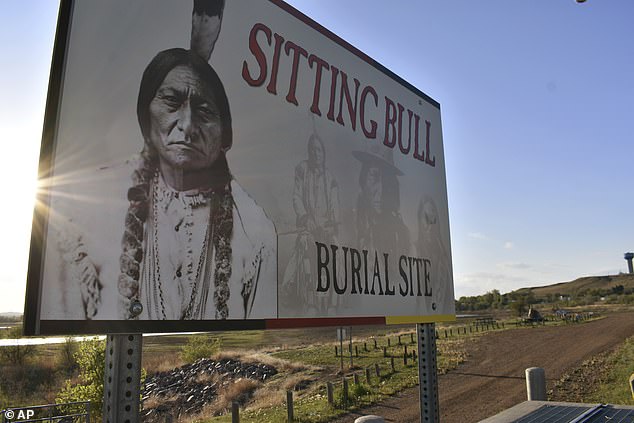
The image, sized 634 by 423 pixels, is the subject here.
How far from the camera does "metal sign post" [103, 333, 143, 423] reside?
244 centimetres

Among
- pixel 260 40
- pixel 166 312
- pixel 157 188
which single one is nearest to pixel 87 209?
pixel 157 188

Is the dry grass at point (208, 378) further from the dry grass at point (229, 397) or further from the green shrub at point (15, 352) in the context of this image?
the green shrub at point (15, 352)

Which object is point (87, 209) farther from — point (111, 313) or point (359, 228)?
point (359, 228)

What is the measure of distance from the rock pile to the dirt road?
11.1 meters

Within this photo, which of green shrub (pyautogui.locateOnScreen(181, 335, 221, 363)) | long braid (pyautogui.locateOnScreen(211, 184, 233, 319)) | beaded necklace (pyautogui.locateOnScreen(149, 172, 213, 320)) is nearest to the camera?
beaded necklace (pyautogui.locateOnScreen(149, 172, 213, 320))

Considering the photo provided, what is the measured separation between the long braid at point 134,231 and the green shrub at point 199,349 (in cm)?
3486

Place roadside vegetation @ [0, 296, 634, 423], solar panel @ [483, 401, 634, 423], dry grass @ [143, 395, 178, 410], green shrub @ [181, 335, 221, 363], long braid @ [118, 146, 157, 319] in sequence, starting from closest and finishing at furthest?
long braid @ [118, 146, 157, 319], solar panel @ [483, 401, 634, 423], roadside vegetation @ [0, 296, 634, 423], dry grass @ [143, 395, 178, 410], green shrub @ [181, 335, 221, 363]

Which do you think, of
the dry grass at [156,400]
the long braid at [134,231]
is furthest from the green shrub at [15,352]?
the long braid at [134,231]

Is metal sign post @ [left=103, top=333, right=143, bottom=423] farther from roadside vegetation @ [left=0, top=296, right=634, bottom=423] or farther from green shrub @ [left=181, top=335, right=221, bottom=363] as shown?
green shrub @ [left=181, top=335, right=221, bottom=363]

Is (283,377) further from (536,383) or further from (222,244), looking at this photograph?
(222,244)

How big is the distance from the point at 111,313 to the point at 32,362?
40.2m

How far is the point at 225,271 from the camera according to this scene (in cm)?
294

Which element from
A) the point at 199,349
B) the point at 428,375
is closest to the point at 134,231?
the point at 428,375

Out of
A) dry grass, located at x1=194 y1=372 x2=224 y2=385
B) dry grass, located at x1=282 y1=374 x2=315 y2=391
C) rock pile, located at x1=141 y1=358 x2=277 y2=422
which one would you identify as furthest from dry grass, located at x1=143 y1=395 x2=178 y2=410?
dry grass, located at x1=282 y1=374 x2=315 y2=391
